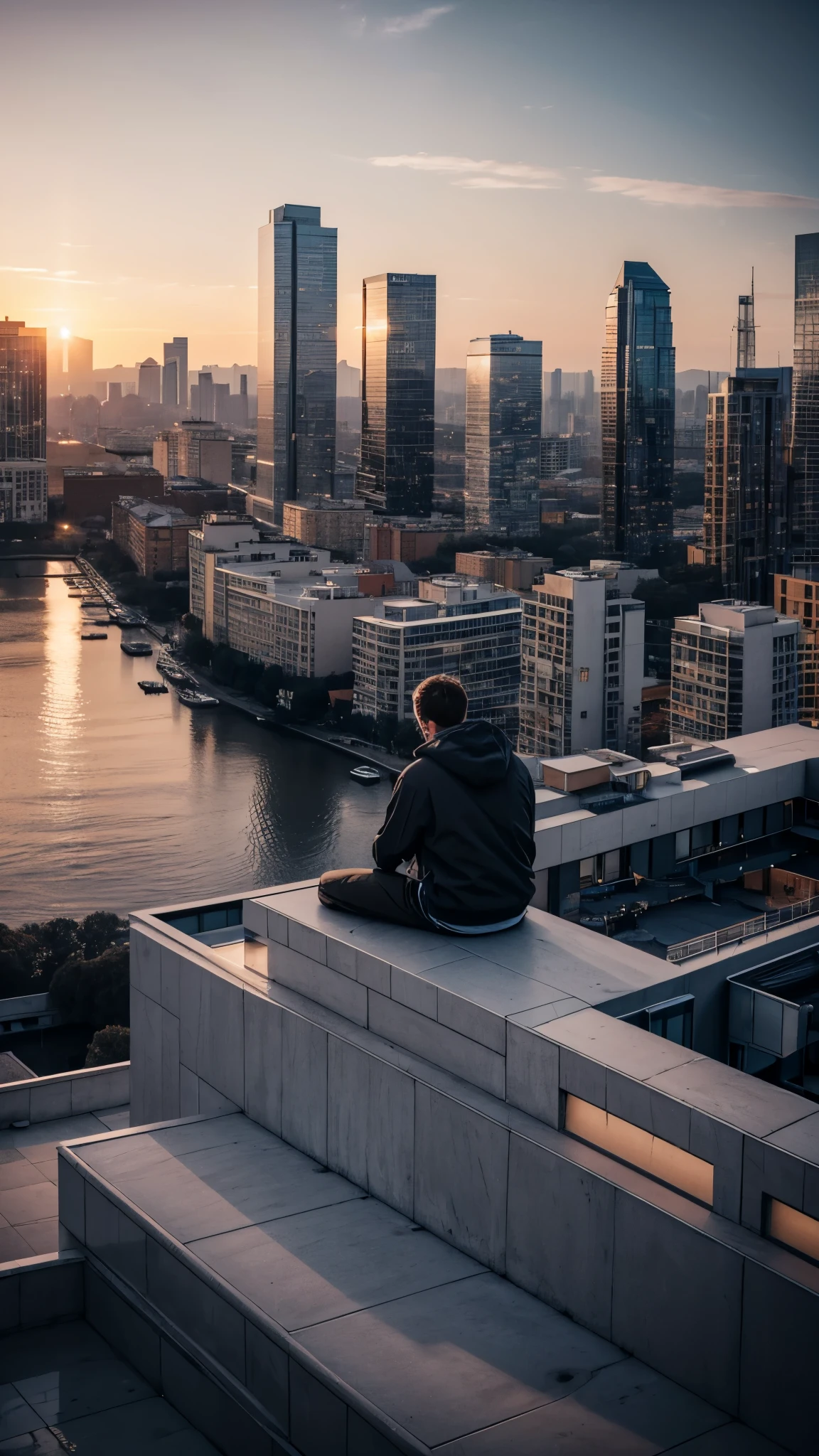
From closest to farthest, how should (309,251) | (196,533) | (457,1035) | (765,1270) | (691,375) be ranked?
(765,1270)
(457,1035)
(196,533)
(691,375)
(309,251)

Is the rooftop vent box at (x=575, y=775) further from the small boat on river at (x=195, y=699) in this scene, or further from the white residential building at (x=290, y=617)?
the white residential building at (x=290, y=617)

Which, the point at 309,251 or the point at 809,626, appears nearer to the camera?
the point at 809,626

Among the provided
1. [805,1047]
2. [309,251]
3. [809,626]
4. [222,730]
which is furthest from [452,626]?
[309,251]

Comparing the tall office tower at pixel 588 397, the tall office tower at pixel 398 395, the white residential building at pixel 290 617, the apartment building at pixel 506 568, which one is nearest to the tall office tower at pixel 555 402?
the tall office tower at pixel 588 397

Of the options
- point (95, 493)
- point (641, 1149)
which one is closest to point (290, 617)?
point (641, 1149)

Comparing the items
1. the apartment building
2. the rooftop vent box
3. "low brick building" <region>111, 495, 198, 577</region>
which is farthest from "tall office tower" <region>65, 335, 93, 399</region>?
the rooftop vent box

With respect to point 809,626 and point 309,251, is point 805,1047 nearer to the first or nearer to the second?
point 809,626
